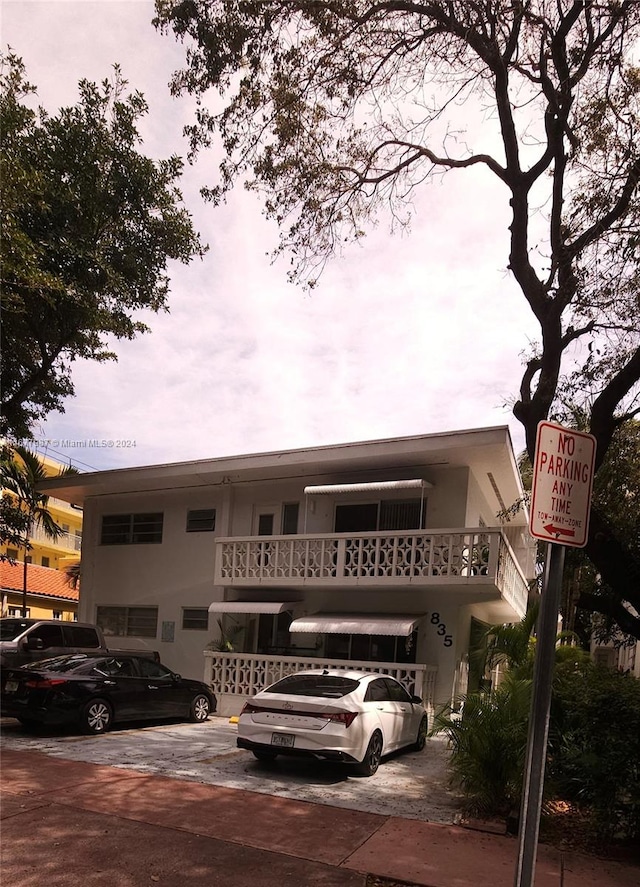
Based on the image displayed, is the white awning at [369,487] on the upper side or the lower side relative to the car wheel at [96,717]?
upper

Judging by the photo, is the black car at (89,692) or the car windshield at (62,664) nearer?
the black car at (89,692)

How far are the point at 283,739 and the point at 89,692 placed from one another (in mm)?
4014

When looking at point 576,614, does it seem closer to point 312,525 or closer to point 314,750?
point 312,525

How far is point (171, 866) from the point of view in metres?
5.95

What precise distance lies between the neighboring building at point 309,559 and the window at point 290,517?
34 mm

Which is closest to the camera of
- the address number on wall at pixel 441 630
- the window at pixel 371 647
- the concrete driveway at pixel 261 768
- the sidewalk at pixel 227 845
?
the sidewalk at pixel 227 845

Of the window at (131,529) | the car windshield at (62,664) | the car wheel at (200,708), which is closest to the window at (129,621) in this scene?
the window at (131,529)

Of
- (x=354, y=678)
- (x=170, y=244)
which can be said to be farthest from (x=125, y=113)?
(x=354, y=678)

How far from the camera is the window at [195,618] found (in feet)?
59.2

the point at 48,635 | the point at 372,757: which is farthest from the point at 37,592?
the point at 372,757

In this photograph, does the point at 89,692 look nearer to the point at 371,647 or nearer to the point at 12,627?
the point at 12,627

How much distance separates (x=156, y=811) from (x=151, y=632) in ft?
38.5

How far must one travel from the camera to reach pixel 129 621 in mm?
19266

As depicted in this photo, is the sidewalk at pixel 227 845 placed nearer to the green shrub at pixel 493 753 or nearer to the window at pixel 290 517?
the green shrub at pixel 493 753
